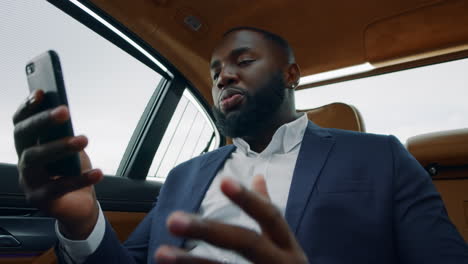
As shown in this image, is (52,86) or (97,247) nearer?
(52,86)

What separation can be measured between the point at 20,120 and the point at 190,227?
46cm

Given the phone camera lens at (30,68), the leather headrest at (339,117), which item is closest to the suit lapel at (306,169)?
the leather headrest at (339,117)

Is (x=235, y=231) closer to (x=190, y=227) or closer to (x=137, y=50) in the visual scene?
(x=190, y=227)

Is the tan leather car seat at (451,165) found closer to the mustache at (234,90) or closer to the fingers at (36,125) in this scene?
the mustache at (234,90)

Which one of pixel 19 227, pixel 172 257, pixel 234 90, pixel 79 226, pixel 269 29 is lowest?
pixel 19 227

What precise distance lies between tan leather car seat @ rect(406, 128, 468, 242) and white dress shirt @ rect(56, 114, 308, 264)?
0.79 meters

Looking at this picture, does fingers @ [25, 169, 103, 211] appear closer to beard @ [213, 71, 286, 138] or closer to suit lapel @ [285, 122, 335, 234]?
suit lapel @ [285, 122, 335, 234]

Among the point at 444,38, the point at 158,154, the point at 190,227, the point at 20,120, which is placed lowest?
the point at 158,154

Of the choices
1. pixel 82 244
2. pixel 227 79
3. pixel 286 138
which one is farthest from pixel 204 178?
pixel 82 244

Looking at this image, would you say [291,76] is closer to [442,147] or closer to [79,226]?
[442,147]

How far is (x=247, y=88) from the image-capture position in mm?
1553

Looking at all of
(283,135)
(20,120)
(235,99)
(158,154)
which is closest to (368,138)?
(283,135)

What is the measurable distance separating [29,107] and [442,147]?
6.04ft

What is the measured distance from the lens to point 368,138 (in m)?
1.28
